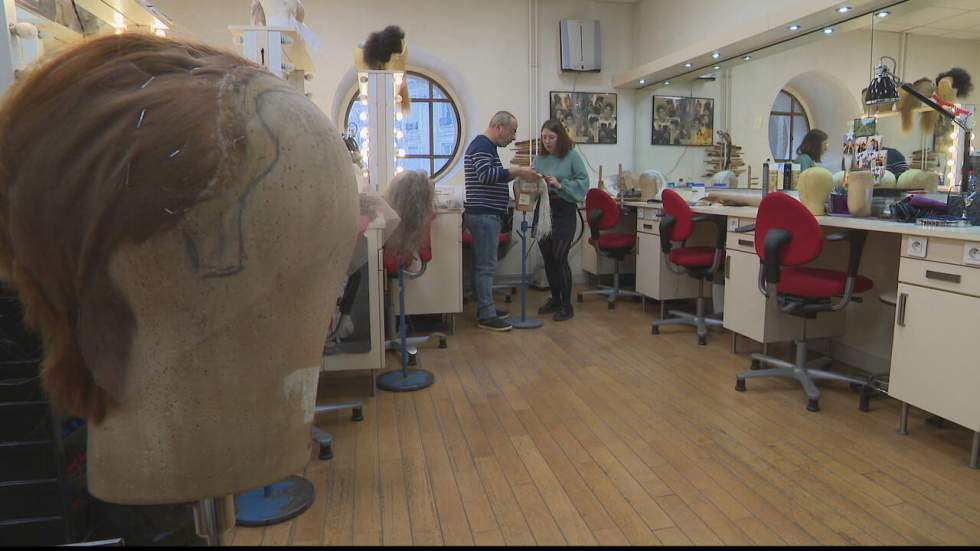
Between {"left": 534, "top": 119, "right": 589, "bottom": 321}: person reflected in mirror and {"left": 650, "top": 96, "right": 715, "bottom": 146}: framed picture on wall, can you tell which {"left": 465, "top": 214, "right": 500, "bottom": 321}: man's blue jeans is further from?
{"left": 650, "top": 96, "right": 715, "bottom": 146}: framed picture on wall

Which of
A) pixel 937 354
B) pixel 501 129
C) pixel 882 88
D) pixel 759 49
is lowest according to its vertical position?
pixel 937 354

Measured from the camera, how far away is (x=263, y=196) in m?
0.59

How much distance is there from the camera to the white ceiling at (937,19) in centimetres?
294

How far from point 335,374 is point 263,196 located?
2.91m

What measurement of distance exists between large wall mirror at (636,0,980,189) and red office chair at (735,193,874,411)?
0.71 metres

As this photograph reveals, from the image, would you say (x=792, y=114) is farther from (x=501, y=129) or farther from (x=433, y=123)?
(x=433, y=123)

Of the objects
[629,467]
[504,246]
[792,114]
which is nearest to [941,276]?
[629,467]

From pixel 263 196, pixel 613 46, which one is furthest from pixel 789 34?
pixel 263 196

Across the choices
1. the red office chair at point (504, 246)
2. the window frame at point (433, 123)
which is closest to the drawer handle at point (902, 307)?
the red office chair at point (504, 246)

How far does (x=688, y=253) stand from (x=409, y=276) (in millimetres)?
1921

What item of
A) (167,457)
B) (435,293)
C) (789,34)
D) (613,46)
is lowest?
(435,293)

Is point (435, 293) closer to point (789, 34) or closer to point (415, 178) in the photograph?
point (415, 178)

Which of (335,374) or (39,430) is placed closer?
(39,430)

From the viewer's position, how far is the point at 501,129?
4184mm
